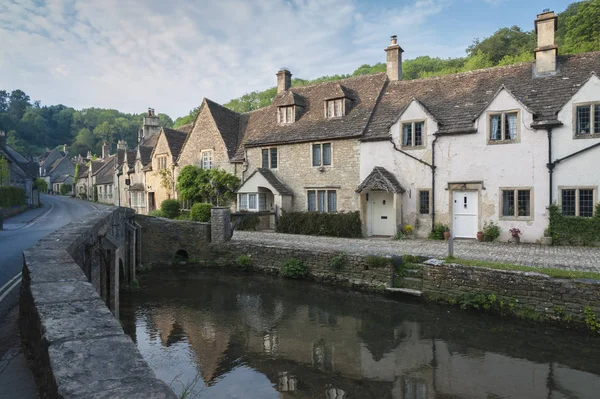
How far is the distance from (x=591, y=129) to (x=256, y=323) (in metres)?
16.7

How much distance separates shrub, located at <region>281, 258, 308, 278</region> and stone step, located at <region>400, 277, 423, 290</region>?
434cm

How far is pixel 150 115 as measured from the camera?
158 ft

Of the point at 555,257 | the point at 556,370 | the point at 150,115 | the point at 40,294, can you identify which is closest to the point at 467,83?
the point at 555,257

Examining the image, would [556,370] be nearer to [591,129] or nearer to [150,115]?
[591,129]

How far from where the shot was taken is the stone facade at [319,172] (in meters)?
23.2

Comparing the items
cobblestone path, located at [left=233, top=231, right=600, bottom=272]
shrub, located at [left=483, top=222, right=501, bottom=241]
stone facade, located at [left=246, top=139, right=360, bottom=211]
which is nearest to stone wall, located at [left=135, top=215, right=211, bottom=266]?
cobblestone path, located at [left=233, top=231, right=600, bottom=272]

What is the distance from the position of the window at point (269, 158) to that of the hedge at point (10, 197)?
79.6ft

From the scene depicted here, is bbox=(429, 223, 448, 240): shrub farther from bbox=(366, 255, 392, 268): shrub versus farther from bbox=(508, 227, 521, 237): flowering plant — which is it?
bbox=(366, 255, 392, 268): shrub

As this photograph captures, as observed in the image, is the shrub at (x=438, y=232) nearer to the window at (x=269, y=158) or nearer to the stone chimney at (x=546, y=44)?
the stone chimney at (x=546, y=44)

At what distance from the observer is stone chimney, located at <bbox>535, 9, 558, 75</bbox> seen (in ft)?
63.4

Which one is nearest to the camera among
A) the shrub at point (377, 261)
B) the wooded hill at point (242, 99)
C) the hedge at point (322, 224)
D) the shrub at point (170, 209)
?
the shrub at point (377, 261)

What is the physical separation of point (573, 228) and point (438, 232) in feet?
19.1

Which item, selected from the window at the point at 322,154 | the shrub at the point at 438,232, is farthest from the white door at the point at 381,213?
the window at the point at 322,154

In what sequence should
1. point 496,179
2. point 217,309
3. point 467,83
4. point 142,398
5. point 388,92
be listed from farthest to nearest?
point 388,92, point 467,83, point 496,179, point 217,309, point 142,398
